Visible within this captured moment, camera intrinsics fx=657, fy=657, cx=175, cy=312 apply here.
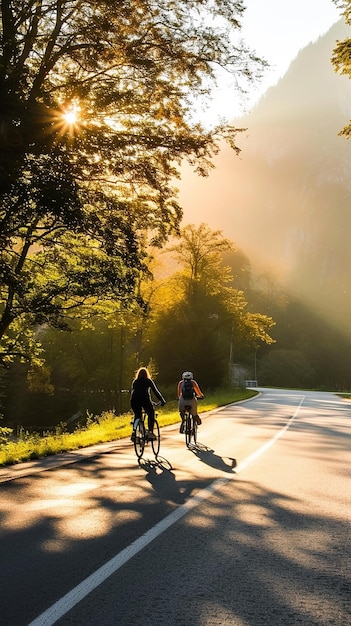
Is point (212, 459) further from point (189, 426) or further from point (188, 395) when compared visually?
point (188, 395)

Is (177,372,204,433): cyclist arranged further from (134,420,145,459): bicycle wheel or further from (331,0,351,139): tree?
(331,0,351,139): tree

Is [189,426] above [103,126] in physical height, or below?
below

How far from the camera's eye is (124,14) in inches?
483

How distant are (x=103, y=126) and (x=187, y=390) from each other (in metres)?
6.18

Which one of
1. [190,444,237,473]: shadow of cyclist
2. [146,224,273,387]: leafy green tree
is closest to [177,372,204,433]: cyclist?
[190,444,237,473]: shadow of cyclist

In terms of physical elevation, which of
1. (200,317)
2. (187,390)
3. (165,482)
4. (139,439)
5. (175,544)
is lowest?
(175,544)

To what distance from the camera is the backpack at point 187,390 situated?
15.1 m

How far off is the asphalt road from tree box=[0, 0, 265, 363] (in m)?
4.50

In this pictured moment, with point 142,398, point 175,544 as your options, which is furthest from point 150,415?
point 175,544

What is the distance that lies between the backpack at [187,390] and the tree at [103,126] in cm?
251

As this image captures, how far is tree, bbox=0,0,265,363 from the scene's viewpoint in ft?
35.6

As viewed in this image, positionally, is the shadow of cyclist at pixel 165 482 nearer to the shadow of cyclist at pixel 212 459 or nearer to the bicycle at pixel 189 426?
the shadow of cyclist at pixel 212 459

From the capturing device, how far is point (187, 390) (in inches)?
595

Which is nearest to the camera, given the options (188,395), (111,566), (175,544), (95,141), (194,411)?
(111,566)
